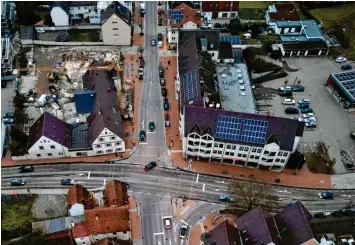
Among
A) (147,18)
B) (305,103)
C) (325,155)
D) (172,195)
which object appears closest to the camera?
(172,195)

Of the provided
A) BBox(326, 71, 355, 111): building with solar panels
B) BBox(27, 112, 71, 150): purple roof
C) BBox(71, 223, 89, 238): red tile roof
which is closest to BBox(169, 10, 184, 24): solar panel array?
BBox(326, 71, 355, 111): building with solar panels

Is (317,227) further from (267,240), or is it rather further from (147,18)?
(147,18)

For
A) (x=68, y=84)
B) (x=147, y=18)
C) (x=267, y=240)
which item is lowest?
(x=267, y=240)

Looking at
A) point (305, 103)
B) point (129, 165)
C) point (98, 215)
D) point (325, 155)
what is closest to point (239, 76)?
point (305, 103)

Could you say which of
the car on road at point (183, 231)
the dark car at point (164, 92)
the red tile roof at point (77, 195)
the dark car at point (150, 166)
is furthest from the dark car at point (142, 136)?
the car on road at point (183, 231)

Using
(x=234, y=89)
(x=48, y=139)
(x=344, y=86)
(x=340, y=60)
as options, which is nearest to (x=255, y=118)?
(x=234, y=89)

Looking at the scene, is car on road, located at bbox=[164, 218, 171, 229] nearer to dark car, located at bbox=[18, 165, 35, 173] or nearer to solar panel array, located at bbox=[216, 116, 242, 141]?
solar panel array, located at bbox=[216, 116, 242, 141]
